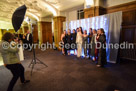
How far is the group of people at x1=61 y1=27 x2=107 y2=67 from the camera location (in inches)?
124

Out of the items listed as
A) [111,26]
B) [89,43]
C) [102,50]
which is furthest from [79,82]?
[111,26]

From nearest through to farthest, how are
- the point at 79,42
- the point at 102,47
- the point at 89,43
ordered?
the point at 102,47, the point at 89,43, the point at 79,42

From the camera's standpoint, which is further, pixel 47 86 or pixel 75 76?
pixel 75 76

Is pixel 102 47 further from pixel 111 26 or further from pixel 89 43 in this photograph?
pixel 111 26

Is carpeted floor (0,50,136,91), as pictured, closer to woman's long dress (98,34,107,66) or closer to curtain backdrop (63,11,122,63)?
woman's long dress (98,34,107,66)

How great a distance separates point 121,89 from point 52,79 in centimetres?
179

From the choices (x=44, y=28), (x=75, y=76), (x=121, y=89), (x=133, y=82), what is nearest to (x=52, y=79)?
(x=75, y=76)

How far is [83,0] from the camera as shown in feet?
14.8

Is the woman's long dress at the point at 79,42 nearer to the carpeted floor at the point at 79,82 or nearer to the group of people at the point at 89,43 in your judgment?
the group of people at the point at 89,43

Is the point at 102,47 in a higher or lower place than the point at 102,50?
higher

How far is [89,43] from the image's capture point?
158 inches

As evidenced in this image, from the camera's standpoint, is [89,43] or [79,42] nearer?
[89,43]

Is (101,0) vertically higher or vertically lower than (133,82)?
higher

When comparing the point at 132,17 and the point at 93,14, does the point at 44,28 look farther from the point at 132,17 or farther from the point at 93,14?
the point at 132,17
